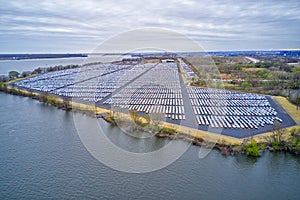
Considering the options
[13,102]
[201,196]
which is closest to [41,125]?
[13,102]

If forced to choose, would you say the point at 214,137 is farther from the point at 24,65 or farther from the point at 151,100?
the point at 24,65

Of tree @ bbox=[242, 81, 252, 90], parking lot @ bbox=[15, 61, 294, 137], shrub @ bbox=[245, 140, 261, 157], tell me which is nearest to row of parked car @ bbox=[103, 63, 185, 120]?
parking lot @ bbox=[15, 61, 294, 137]

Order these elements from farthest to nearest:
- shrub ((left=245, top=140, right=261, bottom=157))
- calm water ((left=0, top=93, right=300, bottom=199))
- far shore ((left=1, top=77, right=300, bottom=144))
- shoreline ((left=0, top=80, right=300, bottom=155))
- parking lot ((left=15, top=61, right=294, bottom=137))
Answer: parking lot ((left=15, top=61, right=294, bottom=137))
far shore ((left=1, top=77, right=300, bottom=144))
shoreline ((left=0, top=80, right=300, bottom=155))
shrub ((left=245, top=140, right=261, bottom=157))
calm water ((left=0, top=93, right=300, bottom=199))

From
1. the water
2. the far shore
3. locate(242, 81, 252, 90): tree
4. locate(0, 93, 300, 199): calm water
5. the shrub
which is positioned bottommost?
locate(0, 93, 300, 199): calm water

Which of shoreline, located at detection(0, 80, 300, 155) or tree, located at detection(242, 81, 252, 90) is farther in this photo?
tree, located at detection(242, 81, 252, 90)

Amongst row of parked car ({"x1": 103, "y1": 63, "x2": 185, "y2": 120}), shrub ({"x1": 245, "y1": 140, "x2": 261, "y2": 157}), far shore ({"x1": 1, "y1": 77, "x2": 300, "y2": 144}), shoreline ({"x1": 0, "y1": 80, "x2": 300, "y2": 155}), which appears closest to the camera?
shrub ({"x1": 245, "y1": 140, "x2": 261, "y2": 157})

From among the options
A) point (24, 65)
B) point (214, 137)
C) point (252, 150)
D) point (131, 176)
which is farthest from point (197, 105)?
point (24, 65)

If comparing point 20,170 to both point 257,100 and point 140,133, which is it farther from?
point 257,100

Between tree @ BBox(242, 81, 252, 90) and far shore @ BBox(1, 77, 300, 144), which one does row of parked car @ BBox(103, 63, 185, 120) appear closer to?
far shore @ BBox(1, 77, 300, 144)
